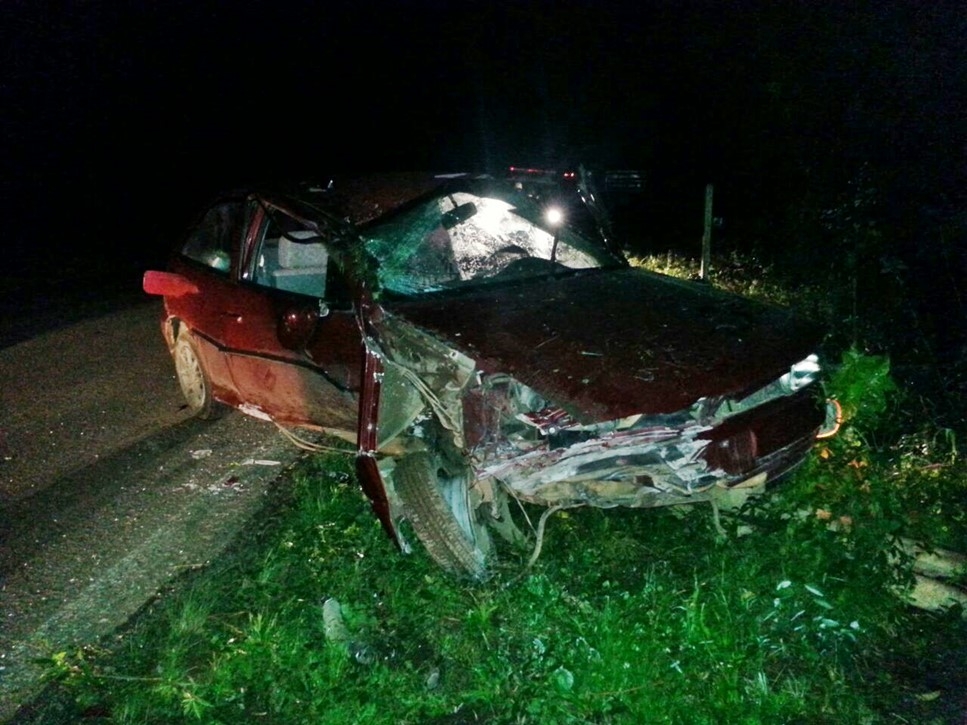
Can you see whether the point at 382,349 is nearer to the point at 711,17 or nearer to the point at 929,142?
the point at 929,142

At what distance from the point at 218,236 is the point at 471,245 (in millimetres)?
1986

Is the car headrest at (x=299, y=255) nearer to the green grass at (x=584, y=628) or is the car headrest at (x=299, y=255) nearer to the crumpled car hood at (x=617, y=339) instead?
the crumpled car hood at (x=617, y=339)

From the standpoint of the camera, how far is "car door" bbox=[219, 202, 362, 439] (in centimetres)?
407

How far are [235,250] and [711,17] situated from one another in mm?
7778

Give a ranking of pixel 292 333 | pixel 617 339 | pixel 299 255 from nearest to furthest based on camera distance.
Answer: pixel 617 339 < pixel 292 333 < pixel 299 255

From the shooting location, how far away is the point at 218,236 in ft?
17.8

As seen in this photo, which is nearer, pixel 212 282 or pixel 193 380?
pixel 212 282

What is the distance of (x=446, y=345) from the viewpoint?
3.41 m

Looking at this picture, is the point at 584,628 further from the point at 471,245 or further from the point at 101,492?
the point at 101,492

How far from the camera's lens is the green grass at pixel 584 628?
2926 millimetres

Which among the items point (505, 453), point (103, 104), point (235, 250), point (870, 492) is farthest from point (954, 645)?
point (103, 104)

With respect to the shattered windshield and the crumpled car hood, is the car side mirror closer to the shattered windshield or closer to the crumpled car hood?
the shattered windshield

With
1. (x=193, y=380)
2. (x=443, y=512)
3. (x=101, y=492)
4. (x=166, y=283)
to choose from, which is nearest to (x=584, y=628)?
(x=443, y=512)

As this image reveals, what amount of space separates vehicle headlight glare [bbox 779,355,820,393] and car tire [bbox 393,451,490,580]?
4.65 ft
